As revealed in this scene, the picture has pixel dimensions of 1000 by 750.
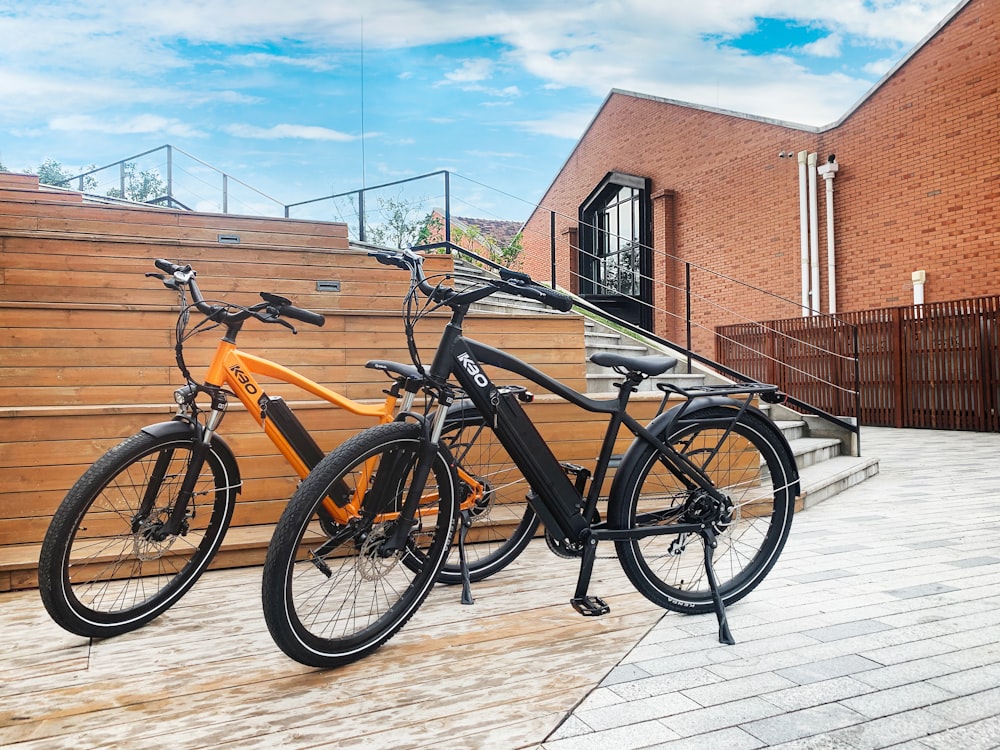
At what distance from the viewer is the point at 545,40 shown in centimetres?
3584

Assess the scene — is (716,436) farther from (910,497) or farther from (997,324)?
(997,324)

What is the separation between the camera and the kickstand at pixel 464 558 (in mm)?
2561

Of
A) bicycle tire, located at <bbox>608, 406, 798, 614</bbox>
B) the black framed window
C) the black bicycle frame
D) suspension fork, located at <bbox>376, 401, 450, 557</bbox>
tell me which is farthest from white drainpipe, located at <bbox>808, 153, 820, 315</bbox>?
suspension fork, located at <bbox>376, 401, 450, 557</bbox>

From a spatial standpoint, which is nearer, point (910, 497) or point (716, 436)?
point (716, 436)

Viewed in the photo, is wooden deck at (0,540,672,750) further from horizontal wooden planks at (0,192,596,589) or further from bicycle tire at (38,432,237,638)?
horizontal wooden planks at (0,192,596,589)

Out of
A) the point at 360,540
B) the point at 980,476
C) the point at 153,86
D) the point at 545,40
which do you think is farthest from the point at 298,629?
the point at 153,86

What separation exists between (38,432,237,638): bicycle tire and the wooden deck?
9 centimetres

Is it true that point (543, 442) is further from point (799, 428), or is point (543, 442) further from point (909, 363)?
point (909, 363)

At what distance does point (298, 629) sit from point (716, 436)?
57.2 inches

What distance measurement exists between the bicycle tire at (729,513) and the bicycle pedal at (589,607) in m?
0.14

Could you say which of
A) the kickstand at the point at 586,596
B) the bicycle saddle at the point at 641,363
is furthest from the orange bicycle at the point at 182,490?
the bicycle saddle at the point at 641,363

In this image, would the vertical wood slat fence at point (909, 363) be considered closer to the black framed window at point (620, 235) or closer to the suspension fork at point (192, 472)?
the black framed window at point (620, 235)

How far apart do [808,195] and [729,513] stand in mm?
10813

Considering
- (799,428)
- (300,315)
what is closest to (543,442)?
(300,315)
